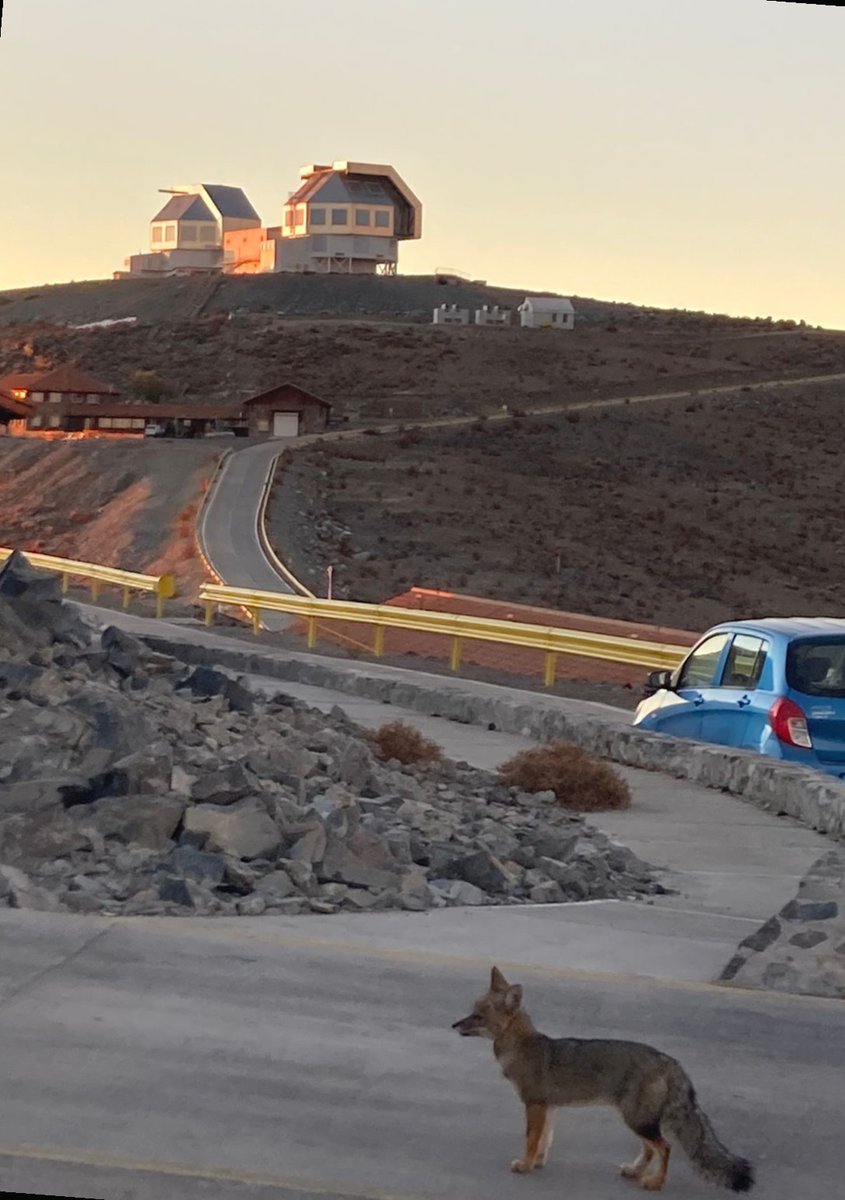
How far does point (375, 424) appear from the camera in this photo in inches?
3543

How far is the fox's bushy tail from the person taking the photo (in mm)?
5395

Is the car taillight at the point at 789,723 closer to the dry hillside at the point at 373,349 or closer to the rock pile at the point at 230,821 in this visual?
the rock pile at the point at 230,821

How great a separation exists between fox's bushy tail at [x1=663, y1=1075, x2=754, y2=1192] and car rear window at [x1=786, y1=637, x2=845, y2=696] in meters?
8.03

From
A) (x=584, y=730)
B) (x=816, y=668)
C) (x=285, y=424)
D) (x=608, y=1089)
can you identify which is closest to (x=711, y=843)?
(x=816, y=668)

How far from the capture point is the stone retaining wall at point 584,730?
1325 centimetres

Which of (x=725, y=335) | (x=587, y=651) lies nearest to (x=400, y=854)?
(x=587, y=651)

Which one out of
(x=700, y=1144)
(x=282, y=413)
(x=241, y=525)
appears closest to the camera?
(x=700, y=1144)

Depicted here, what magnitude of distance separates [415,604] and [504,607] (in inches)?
163

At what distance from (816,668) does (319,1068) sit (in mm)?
7541

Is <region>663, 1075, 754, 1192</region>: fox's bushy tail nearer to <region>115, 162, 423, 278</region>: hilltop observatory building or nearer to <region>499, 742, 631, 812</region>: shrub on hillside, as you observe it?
<region>499, 742, 631, 812</region>: shrub on hillside

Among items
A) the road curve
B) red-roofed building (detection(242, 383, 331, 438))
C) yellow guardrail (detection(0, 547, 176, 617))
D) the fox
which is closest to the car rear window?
the fox

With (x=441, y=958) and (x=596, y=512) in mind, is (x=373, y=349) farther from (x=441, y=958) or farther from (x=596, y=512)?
(x=441, y=958)

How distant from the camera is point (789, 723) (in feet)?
44.6

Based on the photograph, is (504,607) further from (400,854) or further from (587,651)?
(400,854)
